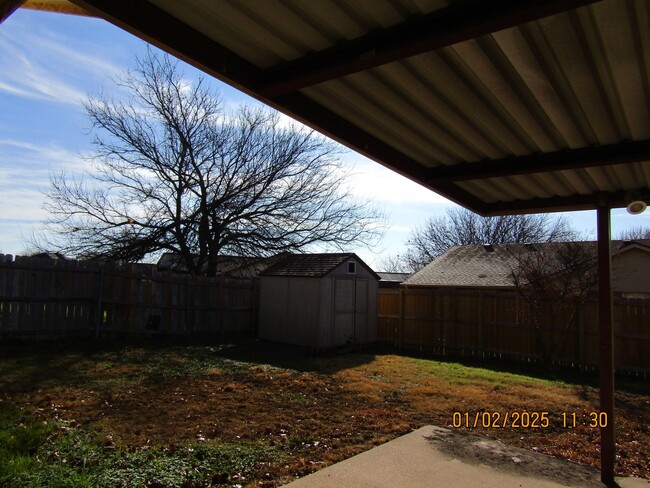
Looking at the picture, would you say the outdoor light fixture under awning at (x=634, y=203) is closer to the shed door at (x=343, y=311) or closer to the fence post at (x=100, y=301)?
the shed door at (x=343, y=311)

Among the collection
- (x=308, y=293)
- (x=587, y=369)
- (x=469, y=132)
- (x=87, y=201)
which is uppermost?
(x=87, y=201)

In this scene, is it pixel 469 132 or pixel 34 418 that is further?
pixel 34 418

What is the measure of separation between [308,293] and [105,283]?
5.44m

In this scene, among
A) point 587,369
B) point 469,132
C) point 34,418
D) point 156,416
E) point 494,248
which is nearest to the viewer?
point 469,132

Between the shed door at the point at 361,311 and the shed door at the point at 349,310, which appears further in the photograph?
the shed door at the point at 361,311

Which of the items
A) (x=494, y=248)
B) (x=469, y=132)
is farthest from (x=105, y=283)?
(x=494, y=248)

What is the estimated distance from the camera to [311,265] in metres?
13.8

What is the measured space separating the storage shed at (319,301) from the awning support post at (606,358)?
28.9ft

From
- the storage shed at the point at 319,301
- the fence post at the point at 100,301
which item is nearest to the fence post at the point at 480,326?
the storage shed at the point at 319,301

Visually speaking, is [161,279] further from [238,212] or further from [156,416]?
[156,416]

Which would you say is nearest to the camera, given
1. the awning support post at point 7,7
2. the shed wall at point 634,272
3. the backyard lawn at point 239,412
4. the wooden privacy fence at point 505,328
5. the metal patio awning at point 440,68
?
the awning support post at point 7,7

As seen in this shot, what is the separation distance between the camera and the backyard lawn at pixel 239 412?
3.96 m

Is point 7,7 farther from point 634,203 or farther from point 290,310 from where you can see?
point 290,310

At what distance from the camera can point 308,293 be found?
13.1 meters
